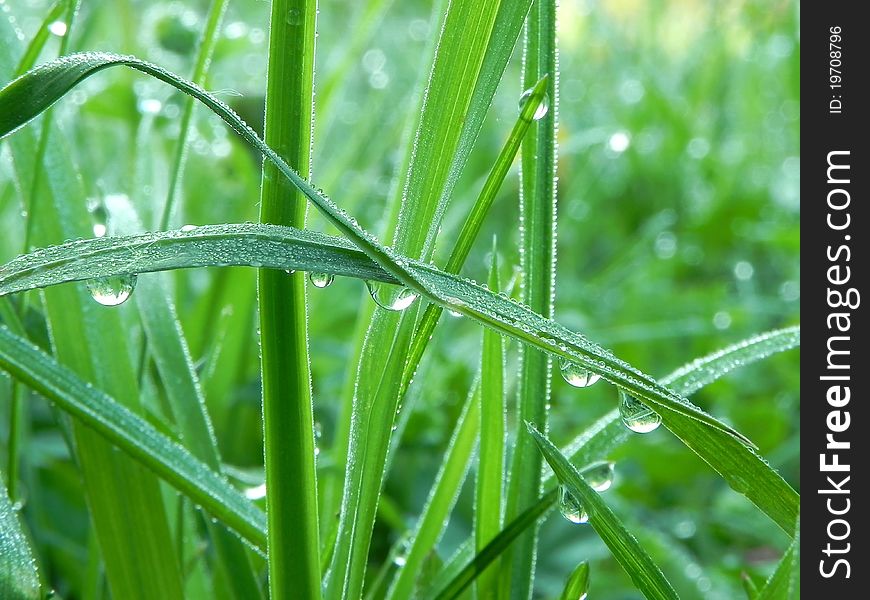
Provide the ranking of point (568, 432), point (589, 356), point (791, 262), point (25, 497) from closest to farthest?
point (589, 356)
point (25, 497)
point (568, 432)
point (791, 262)

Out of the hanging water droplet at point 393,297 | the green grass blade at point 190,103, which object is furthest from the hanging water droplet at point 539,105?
the green grass blade at point 190,103

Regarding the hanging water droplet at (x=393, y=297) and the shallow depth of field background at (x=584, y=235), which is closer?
the hanging water droplet at (x=393, y=297)

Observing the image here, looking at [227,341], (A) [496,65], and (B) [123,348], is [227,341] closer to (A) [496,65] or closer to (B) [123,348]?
(B) [123,348]

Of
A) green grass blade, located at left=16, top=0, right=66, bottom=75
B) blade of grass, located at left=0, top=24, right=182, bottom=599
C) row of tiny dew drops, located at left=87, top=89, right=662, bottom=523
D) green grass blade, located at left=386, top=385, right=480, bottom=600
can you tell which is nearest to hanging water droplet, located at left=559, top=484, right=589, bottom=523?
row of tiny dew drops, located at left=87, top=89, right=662, bottom=523

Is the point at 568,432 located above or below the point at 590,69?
below
